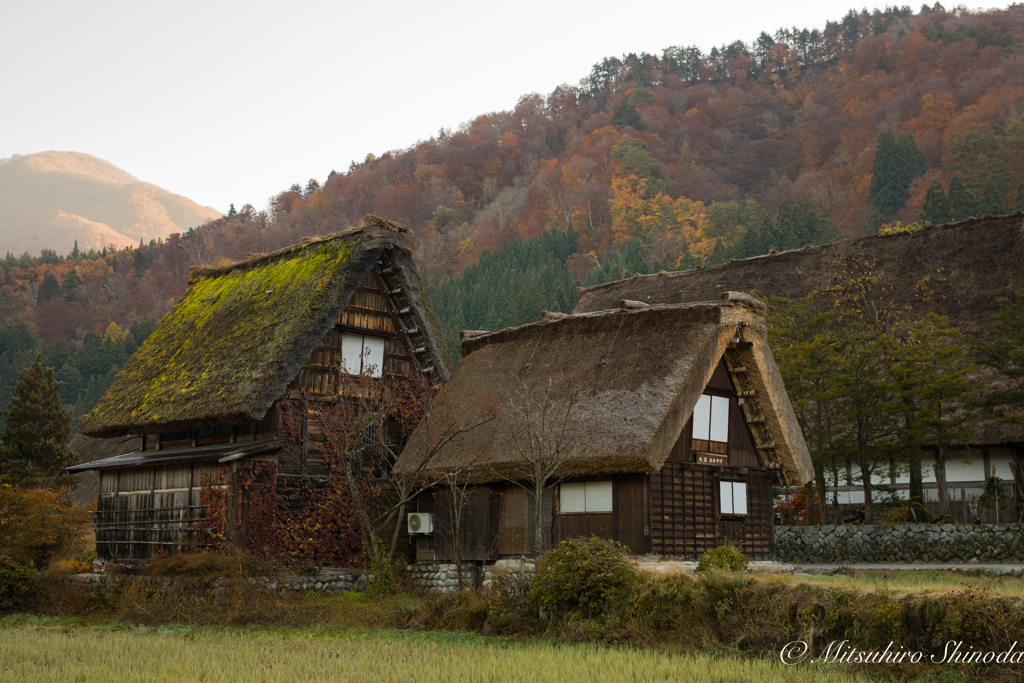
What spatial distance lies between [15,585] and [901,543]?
19.7 meters

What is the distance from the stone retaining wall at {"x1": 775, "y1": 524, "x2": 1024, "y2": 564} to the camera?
20.4 meters

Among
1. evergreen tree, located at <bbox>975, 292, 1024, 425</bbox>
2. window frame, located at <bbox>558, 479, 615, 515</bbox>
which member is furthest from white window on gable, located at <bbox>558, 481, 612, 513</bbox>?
evergreen tree, located at <bbox>975, 292, 1024, 425</bbox>

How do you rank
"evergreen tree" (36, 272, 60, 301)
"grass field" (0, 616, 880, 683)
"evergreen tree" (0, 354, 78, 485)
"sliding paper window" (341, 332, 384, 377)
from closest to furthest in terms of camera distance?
"grass field" (0, 616, 880, 683) → "sliding paper window" (341, 332, 384, 377) → "evergreen tree" (0, 354, 78, 485) → "evergreen tree" (36, 272, 60, 301)

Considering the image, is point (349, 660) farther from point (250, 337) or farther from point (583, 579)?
point (250, 337)

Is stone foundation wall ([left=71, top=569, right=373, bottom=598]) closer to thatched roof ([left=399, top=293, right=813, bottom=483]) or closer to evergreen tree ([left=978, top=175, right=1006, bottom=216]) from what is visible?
thatched roof ([left=399, top=293, right=813, bottom=483])

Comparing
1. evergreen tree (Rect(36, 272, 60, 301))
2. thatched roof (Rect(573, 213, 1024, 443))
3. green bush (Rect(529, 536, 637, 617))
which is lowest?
green bush (Rect(529, 536, 637, 617))

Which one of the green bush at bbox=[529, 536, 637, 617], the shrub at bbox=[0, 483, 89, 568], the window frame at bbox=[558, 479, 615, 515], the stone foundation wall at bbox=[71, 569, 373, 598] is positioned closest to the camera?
the green bush at bbox=[529, 536, 637, 617]

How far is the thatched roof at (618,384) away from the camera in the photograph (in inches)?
617

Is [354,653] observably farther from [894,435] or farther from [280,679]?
[894,435]

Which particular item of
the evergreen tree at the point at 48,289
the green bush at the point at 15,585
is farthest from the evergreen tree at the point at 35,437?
the evergreen tree at the point at 48,289

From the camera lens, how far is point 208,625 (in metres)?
14.1

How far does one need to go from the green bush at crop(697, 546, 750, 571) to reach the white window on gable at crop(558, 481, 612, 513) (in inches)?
113

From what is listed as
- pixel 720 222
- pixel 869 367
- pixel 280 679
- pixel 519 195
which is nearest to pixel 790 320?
pixel 869 367

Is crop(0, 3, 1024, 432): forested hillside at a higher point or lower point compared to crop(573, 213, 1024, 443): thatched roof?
higher
